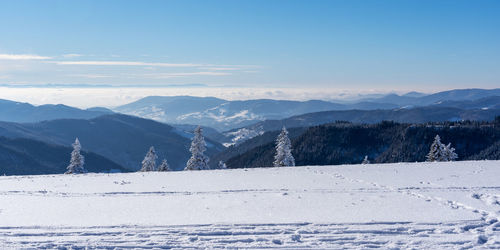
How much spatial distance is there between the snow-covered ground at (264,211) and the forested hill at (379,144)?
103736mm

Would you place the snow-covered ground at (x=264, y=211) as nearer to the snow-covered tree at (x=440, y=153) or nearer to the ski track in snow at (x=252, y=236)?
the ski track in snow at (x=252, y=236)

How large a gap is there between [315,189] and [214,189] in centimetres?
577

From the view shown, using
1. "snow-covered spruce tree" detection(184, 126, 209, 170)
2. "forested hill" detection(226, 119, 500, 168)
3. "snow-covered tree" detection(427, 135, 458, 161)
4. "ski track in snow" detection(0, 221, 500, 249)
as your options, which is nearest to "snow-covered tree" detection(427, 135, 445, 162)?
"snow-covered tree" detection(427, 135, 458, 161)

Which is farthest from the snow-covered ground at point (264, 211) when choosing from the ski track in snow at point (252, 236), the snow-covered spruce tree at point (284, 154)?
the snow-covered spruce tree at point (284, 154)

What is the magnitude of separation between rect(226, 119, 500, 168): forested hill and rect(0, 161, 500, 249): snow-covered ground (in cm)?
10374

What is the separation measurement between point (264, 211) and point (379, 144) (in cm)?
15202

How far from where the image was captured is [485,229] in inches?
502

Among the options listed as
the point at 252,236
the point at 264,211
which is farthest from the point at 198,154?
the point at 252,236

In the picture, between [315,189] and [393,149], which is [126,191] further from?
[393,149]

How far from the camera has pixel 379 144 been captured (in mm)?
157000

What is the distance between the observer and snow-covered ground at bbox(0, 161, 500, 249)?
40.4 ft

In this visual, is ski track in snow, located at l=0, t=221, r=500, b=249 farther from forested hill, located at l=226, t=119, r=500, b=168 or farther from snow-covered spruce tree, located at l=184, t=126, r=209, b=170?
forested hill, located at l=226, t=119, r=500, b=168

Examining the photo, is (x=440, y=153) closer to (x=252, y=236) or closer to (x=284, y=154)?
(x=284, y=154)

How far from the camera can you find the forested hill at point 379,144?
136750mm
